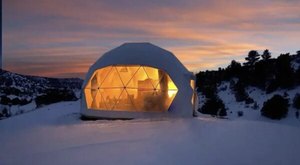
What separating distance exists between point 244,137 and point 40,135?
6304 mm

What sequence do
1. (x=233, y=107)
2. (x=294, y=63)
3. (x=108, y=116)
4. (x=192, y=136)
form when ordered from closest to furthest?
(x=192, y=136) < (x=108, y=116) < (x=233, y=107) < (x=294, y=63)

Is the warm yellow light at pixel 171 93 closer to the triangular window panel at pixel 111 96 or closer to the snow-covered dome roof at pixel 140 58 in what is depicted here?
the snow-covered dome roof at pixel 140 58

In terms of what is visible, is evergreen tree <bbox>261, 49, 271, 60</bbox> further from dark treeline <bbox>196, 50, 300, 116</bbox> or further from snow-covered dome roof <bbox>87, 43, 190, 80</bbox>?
snow-covered dome roof <bbox>87, 43, 190, 80</bbox>

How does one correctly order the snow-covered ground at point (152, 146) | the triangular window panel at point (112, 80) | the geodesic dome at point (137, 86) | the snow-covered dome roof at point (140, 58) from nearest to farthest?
the snow-covered ground at point (152, 146)
the geodesic dome at point (137, 86)
the snow-covered dome roof at point (140, 58)
the triangular window panel at point (112, 80)

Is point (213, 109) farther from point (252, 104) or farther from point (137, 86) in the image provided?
point (137, 86)

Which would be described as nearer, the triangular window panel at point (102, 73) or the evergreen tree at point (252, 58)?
the triangular window panel at point (102, 73)

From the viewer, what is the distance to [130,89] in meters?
16.1

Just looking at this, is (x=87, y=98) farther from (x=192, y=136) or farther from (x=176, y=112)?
(x=192, y=136)

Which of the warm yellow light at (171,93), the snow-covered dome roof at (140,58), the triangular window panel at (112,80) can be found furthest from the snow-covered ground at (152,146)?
the snow-covered dome roof at (140,58)

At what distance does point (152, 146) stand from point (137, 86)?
325 inches

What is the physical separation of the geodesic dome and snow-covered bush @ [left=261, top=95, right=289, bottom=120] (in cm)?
1319

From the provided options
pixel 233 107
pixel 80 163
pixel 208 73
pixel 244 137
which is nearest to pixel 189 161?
pixel 80 163

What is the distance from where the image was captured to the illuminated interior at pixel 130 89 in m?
15.8

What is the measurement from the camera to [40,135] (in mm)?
10859
